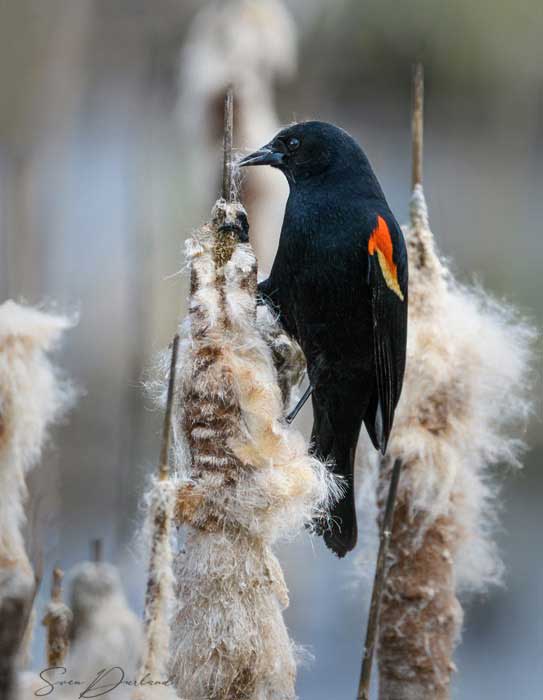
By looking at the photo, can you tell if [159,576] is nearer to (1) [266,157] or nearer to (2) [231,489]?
(2) [231,489]

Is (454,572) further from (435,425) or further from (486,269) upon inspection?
(486,269)

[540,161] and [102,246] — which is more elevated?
[540,161]

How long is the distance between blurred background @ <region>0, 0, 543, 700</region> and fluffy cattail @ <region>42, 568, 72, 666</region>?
0.08 metres

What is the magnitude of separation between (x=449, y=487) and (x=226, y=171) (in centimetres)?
85

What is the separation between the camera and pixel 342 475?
195 centimetres

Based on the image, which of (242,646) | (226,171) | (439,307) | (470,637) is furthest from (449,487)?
(470,637)

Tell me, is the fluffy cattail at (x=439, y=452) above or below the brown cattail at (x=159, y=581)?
above

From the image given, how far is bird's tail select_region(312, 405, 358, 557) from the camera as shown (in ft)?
6.00

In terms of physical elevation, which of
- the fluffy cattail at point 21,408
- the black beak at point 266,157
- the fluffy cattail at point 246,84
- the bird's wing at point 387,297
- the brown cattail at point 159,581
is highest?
the fluffy cattail at point 246,84

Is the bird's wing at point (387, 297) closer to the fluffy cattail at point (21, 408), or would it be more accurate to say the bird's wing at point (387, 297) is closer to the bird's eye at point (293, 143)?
the bird's eye at point (293, 143)

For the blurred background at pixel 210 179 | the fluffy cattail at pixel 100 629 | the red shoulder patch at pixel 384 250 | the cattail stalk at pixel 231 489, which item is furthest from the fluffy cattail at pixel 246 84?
the fluffy cattail at pixel 100 629

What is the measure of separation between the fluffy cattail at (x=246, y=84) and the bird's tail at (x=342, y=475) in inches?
14.3

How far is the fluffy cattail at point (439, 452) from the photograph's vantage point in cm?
190

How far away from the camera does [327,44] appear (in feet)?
9.27
